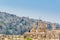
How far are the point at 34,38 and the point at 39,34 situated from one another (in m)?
2.09

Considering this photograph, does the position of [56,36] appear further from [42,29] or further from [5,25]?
[5,25]

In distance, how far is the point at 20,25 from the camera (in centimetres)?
16688

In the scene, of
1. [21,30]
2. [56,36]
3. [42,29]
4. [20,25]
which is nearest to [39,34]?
A: [42,29]

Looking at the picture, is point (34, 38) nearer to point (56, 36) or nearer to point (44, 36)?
point (44, 36)

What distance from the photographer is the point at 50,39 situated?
50188 mm

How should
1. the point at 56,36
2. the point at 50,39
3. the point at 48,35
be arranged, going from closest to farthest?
the point at 56,36 → the point at 50,39 → the point at 48,35

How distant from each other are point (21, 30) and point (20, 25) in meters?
11.9

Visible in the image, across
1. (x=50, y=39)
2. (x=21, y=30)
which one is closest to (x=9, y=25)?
(x=21, y=30)

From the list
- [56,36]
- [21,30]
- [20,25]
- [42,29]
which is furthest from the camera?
[20,25]

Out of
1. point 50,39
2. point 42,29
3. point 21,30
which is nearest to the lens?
point 50,39

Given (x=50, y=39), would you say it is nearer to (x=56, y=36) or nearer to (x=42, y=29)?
(x=56, y=36)

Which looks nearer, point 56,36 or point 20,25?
point 56,36

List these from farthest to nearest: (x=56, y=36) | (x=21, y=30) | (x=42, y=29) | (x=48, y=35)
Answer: (x=21, y=30), (x=42, y=29), (x=48, y=35), (x=56, y=36)

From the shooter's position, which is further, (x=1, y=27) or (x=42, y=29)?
(x=1, y=27)
